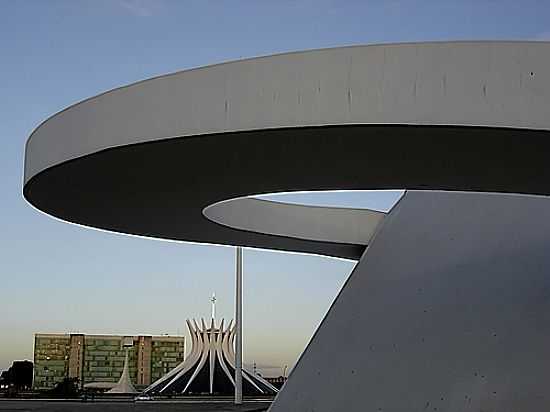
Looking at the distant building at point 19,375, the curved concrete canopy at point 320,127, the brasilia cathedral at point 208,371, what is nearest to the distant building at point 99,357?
the distant building at point 19,375

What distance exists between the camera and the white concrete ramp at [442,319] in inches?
493

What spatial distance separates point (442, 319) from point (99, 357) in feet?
333

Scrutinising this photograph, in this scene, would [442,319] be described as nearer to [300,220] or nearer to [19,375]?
[300,220]

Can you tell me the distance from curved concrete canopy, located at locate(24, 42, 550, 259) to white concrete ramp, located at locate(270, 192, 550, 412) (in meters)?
3.53

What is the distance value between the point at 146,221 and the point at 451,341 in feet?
19.3

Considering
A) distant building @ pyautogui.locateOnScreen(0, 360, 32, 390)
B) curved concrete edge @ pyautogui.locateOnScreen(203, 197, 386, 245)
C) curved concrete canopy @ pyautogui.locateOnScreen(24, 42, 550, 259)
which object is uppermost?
curved concrete edge @ pyautogui.locateOnScreen(203, 197, 386, 245)

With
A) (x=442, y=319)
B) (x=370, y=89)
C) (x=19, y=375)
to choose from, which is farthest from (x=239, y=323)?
(x=19, y=375)

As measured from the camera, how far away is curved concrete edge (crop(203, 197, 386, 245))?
1536 centimetres

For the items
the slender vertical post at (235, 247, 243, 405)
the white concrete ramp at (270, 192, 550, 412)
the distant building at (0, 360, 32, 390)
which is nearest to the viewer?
the white concrete ramp at (270, 192, 550, 412)

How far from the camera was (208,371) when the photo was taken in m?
50.7

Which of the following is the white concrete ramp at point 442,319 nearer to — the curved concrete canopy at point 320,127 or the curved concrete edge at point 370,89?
the curved concrete canopy at point 320,127

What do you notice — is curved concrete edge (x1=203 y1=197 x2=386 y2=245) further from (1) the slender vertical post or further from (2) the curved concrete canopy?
(1) the slender vertical post

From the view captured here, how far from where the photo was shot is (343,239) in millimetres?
18344

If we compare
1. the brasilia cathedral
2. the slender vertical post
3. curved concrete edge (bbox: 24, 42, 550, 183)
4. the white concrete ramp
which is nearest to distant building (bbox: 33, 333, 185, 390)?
the brasilia cathedral
